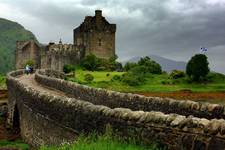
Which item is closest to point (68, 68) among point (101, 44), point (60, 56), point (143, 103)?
point (60, 56)

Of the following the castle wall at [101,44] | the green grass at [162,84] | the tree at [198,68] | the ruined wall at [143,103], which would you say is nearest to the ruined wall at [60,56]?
the castle wall at [101,44]

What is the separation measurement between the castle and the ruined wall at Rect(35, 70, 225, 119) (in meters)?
65.6

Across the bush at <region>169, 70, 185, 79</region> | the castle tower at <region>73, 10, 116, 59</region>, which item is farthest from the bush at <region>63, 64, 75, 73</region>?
the bush at <region>169, 70, 185, 79</region>

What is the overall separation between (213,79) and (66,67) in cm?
2735

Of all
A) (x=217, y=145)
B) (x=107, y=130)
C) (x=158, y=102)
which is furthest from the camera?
(x=158, y=102)

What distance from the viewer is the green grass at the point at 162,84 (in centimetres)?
5931

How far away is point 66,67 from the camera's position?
88562mm

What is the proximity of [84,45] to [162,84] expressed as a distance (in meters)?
40.2

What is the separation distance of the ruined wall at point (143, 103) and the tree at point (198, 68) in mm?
34281

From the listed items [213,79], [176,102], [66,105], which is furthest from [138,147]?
[213,79]

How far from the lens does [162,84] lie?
64.6 metres

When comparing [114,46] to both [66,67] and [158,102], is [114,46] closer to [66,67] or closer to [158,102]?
[66,67]

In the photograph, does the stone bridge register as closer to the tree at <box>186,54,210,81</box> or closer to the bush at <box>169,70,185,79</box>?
the tree at <box>186,54,210,81</box>

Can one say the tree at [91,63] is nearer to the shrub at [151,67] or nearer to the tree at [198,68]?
the shrub at [151,67]
